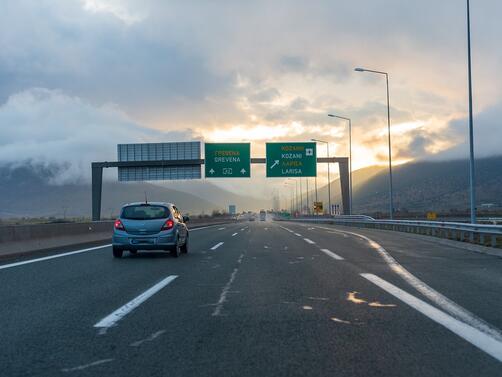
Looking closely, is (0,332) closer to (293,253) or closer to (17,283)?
(17,283)

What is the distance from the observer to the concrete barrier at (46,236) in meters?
15.2

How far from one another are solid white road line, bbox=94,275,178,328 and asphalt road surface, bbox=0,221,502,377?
16 mm

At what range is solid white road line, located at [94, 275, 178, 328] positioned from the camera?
6.46 meters

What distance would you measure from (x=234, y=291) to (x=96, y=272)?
4.10m

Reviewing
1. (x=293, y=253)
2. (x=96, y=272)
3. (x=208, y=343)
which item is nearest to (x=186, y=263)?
(x=96, y=272)

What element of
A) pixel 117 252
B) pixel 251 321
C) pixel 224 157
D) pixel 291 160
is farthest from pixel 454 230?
pixel 224 157

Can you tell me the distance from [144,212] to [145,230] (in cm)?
70

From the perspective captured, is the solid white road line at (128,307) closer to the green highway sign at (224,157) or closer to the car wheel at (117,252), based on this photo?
the car wheel at (117,252)

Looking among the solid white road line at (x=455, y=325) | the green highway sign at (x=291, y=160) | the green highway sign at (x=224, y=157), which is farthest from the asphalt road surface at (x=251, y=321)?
the green highway sign at (x=291, y=160)

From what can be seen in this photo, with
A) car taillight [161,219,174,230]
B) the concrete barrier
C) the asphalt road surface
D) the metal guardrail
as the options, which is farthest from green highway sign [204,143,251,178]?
the asphalt road surface

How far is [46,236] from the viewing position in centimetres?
1786

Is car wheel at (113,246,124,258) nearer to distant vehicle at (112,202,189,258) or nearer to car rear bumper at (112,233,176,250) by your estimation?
distant vehicle at (112,202,189,258)

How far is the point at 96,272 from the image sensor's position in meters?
11.6

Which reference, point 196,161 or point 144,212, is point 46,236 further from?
→ point 196,161
